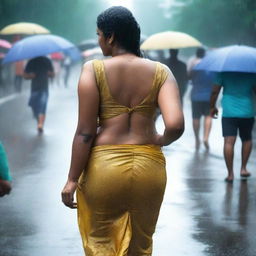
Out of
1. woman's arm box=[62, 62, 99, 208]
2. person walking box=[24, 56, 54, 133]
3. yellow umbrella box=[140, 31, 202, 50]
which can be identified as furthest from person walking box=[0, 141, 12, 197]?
person walking box=[24, 56, 54, 133]

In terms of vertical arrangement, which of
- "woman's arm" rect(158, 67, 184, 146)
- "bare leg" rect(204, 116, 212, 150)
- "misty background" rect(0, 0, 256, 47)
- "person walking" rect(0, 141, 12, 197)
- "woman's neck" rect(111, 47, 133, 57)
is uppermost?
"woman's neck" rect(111, 47, 133, 57)

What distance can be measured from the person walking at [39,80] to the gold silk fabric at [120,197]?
480 inches

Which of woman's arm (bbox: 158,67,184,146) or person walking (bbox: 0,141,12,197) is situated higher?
woman's arm (bbox: 158,67,184,146)

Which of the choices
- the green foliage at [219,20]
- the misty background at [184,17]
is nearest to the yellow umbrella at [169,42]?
the misty background at [184,17]

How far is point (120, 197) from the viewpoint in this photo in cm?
455

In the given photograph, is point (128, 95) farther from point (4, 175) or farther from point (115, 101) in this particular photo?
point (4, 175)

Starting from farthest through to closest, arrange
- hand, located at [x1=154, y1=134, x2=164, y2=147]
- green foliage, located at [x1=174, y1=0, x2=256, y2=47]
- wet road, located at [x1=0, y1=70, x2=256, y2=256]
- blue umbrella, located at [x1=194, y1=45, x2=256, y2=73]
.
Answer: green foliage, located at [x1=174, y1=0, x2=256, y2=47]
blue umbrella, located at [x1=194, y1=45, x2=256, y2=73]
wet road, located at [x1=0, y1=70, x2=256, y2=256]
hand, located at [x1=154, y1=134, x2=164, y2=147]

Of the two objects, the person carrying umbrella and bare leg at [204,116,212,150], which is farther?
bare leg at [204,116,212,150]

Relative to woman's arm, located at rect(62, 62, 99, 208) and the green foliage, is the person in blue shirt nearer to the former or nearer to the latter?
woman's arm, located at rect(62, 62, 99, 208)

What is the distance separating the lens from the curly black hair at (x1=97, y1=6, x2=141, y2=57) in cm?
455

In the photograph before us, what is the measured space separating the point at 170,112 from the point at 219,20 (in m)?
32.6

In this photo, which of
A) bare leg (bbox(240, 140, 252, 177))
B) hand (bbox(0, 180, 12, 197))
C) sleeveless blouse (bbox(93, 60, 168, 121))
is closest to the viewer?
hand (bbox(0, 180, 12, 197))

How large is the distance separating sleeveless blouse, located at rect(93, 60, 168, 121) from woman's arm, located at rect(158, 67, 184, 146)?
1.3 inches

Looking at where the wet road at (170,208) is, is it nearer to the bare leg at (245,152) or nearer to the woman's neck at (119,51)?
the bare leg at (245,152)
